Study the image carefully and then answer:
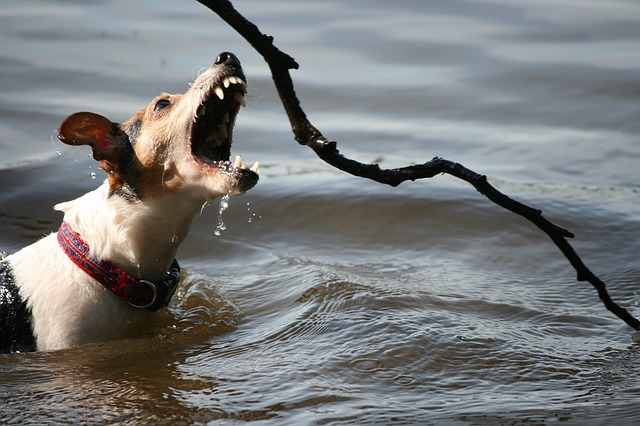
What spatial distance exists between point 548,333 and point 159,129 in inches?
86.3

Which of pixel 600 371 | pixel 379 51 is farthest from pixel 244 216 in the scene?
pixel 379 51

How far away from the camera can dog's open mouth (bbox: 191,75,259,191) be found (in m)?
5.58

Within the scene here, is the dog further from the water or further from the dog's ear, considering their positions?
the water

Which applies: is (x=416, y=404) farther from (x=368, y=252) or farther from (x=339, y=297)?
(x=368, y=252)

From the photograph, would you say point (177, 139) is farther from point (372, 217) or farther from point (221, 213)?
point (372, 217)

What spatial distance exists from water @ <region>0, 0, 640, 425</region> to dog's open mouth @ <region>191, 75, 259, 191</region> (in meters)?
0.94

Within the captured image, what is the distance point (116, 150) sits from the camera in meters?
5.74

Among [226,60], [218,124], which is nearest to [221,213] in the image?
[218,124]

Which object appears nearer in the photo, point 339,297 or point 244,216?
point 339,297

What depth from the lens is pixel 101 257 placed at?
18.9 ft

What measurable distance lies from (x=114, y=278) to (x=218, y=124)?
902mm

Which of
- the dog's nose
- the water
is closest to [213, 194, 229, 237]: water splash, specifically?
the water

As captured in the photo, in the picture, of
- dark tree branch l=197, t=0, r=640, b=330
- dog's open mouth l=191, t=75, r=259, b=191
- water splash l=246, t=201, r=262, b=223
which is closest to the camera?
dark tree branch l=197, t=0, r=640, b=330

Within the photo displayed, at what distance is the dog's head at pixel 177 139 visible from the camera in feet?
18.4
